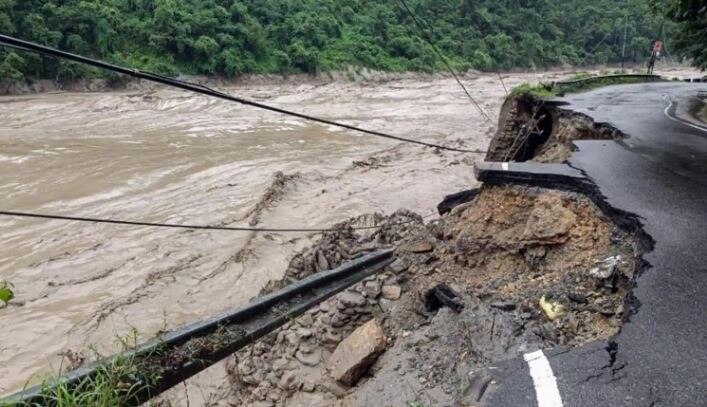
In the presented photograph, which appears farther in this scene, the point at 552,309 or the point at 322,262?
the point at 322,262

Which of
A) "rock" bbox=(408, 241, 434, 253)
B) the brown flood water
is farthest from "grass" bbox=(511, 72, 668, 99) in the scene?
"rock" bbox=(408, 241, 434, 253)

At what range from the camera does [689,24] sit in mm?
10828

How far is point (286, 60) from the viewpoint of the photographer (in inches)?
1476

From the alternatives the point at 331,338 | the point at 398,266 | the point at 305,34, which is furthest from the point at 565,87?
the point at 305,34

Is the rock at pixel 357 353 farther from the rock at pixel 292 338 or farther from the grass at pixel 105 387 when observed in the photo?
the grass at pixel 105 387

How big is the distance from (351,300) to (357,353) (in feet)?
2.87

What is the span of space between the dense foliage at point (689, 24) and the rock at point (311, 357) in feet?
25.1

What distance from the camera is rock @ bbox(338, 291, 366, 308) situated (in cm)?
547

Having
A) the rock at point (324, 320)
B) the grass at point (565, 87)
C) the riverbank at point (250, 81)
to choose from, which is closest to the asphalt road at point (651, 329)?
the rock at point (324, 320)

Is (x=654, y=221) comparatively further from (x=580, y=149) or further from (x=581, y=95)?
(x=581, y=95)

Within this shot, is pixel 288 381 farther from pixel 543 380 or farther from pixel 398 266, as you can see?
pixel 543 380

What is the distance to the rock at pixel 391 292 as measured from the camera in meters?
5.49

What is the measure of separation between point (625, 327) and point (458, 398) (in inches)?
49.8

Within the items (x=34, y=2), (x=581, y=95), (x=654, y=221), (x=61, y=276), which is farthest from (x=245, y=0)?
(x=654, y=221)
